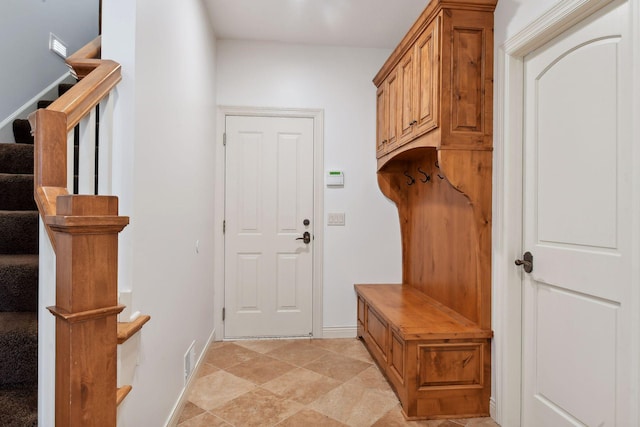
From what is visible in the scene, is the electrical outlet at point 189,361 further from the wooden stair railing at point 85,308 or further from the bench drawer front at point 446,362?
the wooden stair railing at point 85,308

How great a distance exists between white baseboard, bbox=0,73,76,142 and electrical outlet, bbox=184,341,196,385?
6.59ft

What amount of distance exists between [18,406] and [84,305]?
35.4 inches

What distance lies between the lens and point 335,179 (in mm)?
3307

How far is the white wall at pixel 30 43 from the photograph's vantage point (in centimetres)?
243

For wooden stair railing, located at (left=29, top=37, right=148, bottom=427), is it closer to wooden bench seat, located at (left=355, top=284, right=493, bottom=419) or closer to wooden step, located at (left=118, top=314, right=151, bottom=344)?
wooden step, located at (left=118, top=314, right=151, bottom=344)

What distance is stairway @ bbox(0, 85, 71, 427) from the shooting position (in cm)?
120

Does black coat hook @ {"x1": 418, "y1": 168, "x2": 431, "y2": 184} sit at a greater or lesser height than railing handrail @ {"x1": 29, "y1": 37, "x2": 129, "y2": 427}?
greater

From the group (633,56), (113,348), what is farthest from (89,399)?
(633,56)

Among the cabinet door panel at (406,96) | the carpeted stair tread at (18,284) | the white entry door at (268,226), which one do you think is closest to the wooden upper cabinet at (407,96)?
the cabinet door panel at (406,96)

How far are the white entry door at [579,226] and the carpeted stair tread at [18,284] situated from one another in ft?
7.87

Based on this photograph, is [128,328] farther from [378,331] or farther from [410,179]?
[410,179]

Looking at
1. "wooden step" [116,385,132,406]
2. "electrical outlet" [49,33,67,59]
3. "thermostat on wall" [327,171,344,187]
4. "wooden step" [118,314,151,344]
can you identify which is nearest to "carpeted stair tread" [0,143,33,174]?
"electrical outlet" [49,33,67,59]

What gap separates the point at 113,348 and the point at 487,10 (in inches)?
97.6

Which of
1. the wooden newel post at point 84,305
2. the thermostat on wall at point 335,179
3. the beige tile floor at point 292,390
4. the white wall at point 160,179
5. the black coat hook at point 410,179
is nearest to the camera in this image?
the wooden newel post at point 84,305
